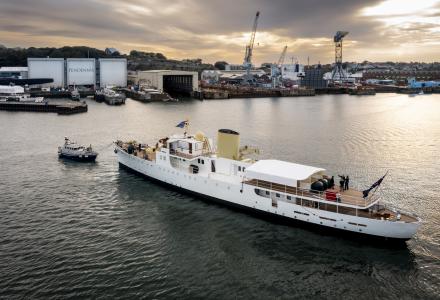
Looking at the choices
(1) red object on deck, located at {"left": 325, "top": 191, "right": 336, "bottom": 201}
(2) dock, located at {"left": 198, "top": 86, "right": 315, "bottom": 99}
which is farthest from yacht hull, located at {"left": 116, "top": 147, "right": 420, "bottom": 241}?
(2) dock, located at {"left": 198, "top": 86, "right": 315, "bottom": 99}

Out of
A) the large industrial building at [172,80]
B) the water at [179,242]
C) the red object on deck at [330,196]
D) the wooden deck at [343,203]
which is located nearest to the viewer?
the water at [179,242]

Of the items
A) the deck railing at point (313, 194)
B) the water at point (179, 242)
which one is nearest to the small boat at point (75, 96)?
the water at point (179, 242)

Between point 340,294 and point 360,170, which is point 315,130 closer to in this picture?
point 360,170

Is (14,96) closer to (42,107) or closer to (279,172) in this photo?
(42,107)

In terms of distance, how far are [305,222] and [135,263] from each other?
1116 cm

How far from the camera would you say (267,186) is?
27.6 metres

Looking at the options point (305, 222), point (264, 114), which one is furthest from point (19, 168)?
point (264, 114)

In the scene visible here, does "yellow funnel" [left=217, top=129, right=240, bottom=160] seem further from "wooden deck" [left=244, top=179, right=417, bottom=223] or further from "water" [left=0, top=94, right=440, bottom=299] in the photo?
"wooden deck" [left=244, top=179, right=417, bottom=223]

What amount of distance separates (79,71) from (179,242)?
119235mm

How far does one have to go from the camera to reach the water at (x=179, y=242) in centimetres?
1931

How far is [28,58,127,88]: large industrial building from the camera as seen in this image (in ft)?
418

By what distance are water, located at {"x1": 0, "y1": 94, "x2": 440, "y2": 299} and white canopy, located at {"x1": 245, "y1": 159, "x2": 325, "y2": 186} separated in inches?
120

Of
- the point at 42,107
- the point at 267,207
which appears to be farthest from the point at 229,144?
the point at 42,107

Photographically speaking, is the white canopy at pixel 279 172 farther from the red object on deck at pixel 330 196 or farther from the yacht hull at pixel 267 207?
the red object on deck at pixel 330 196
